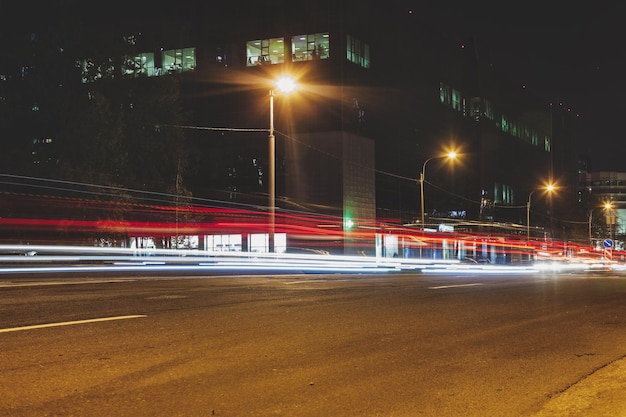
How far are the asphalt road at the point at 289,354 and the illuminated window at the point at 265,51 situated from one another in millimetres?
46010

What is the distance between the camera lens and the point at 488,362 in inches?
320

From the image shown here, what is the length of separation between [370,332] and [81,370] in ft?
14.1

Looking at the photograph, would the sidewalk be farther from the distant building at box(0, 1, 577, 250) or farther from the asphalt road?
the distant building at box(0, 1, 577, 250)

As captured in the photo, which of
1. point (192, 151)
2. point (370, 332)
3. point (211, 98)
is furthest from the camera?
point (211, 98)

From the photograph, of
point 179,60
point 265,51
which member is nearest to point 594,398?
point 265,51

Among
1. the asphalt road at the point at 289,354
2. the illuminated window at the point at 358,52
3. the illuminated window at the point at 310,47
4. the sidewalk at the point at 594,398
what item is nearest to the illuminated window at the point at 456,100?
the illuminated window at the point at 358,52

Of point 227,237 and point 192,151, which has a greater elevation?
point 192,151

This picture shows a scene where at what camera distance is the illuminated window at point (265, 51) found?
58.1 m

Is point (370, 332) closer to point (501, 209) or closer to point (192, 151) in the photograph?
point (192, 151)

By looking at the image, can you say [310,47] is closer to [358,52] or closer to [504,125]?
[358,52]

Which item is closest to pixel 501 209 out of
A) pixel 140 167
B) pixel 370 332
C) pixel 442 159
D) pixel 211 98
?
pixel 442 159

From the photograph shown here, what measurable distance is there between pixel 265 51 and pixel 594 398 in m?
54.3

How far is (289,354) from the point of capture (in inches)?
320

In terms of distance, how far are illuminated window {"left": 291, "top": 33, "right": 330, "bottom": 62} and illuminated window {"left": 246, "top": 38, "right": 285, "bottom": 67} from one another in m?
1.08
